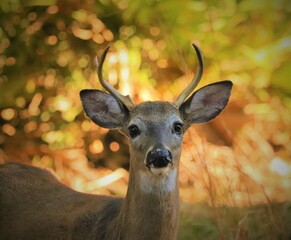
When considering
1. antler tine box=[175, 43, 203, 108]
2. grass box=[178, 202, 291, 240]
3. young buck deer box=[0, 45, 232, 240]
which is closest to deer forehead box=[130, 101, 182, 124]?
young buck deer box=[0, 45, 232, 240]

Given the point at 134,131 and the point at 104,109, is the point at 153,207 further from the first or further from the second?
the point at 104,109

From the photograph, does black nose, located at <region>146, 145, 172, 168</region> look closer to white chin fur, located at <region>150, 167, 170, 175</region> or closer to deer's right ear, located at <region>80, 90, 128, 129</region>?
white chin fur, located at <region>150, 167, 170, 175</region>

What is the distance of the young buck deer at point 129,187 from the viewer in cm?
391

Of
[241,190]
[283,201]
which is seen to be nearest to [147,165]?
[241,190]

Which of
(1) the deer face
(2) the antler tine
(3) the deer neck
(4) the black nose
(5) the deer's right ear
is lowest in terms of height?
(3) the deer neck

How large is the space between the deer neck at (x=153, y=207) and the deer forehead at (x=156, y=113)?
0.26 m

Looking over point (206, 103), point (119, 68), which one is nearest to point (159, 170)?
point (206, 103)

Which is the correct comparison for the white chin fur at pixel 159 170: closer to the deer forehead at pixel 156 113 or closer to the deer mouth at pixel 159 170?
the deer mouth at pixel 159 170

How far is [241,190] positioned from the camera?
5230mm

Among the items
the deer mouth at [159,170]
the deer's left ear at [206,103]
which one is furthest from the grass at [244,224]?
the deer mouth at [159,170]

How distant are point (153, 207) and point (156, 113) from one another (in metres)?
0.46

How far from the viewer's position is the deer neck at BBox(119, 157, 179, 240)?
12.8 ft

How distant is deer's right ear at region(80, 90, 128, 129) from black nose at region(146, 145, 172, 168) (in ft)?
1.65

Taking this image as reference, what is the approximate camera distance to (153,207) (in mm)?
3920
